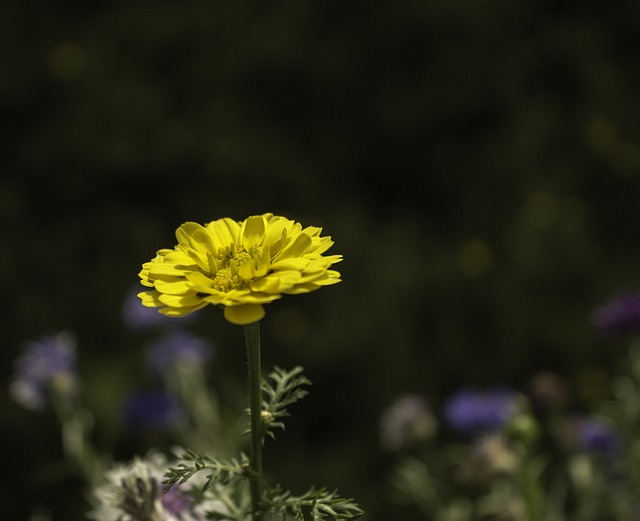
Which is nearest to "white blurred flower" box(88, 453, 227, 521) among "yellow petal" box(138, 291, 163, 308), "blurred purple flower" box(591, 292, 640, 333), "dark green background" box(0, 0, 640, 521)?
"yellow petal" box(138, 291, 163, 308)

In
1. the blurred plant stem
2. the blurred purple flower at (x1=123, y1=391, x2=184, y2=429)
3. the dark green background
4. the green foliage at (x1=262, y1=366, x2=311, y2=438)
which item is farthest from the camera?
the dark green background

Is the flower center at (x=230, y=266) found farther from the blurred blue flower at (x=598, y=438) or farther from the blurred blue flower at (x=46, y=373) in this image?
the blurred blue flower at (x=598, y=438)

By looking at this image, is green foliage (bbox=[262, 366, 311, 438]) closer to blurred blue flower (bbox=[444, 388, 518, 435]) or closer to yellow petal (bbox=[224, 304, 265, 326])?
yellow petal (bbox=[224, 304, 265, 326])

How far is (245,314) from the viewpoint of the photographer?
708 millimetres

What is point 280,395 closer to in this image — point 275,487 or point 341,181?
point 275,487

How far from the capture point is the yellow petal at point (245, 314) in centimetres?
70

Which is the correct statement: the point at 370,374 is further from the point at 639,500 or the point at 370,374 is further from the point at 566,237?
the point at 639,500

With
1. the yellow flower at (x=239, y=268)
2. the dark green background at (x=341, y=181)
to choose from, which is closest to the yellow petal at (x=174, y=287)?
the yellow flower at (x=239, y=268)

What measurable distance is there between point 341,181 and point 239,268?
2497 millimetres

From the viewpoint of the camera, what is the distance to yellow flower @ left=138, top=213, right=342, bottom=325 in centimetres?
71

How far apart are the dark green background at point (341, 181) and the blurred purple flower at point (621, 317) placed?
3.68 feet

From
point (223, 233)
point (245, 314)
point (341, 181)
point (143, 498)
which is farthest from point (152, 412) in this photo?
point (341, 181)

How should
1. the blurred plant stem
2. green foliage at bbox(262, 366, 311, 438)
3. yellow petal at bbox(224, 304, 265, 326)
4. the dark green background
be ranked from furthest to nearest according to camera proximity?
the dark green background → the blurred plant stem → green foliage at bbox(262, 366, 311, 438) → yellow petal at bbox(224, 304, 265, 326)

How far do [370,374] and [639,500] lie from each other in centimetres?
132
